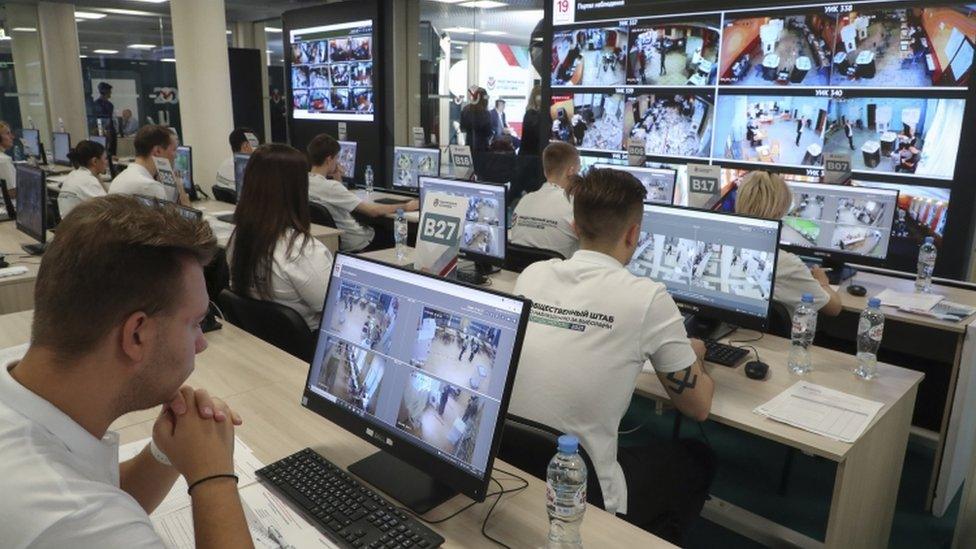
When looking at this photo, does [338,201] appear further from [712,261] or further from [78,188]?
[712,261]

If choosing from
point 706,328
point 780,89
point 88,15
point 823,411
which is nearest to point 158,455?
point 823,411

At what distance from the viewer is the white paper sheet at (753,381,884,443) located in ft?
6.20

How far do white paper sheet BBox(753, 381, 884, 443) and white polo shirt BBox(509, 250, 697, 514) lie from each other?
1.34 feet

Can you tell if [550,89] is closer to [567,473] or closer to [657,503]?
[657,503]

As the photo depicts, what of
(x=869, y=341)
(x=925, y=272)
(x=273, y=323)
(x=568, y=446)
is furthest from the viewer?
(x=925, y=272)

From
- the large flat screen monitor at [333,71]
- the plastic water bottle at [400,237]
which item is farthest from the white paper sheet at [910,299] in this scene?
the large flat screen monitor at [333,71]

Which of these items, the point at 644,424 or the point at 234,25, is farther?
the point at 234,25

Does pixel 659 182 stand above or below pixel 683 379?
above

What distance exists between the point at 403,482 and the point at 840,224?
3.00 metres

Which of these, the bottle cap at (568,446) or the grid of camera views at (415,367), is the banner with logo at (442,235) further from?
the bottle cap at (568,446)

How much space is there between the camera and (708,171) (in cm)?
446

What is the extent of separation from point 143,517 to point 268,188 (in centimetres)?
191

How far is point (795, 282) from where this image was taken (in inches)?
108

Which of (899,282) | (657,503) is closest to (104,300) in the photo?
(657,503)
